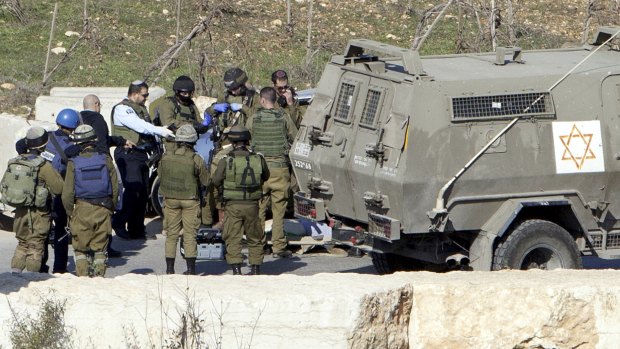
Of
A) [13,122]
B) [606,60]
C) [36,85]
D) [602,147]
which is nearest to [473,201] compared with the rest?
[602,147]

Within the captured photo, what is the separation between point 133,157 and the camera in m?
13.8

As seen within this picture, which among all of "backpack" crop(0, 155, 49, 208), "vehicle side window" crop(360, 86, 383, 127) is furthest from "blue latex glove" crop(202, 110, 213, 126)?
"vehicle side window" crop(360, 86, 383, 127)

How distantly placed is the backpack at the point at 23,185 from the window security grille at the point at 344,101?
2.78 meters

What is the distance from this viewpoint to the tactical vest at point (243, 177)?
11531 mm

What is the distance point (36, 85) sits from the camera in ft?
64.7

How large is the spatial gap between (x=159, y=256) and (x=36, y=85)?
24.0 ft

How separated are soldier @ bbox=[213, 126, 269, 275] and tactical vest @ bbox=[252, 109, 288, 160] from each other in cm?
97

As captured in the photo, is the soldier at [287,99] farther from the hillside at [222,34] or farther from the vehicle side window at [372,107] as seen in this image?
the hillside at [222,34]

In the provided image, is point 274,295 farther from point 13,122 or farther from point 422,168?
point 13,122

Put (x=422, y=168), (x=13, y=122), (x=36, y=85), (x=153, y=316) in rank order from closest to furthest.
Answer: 1. (x=153, y=316)
2. (x=422, y=168)
3. (x=13, y=122)
4. (x=36, y=85)

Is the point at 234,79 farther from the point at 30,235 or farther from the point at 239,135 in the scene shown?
the point at 30,235

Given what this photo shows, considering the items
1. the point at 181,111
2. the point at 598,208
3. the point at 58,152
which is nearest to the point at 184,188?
the point at 58,152

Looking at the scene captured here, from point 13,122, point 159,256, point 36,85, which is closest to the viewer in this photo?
point 159,256

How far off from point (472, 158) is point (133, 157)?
480 centimetres
